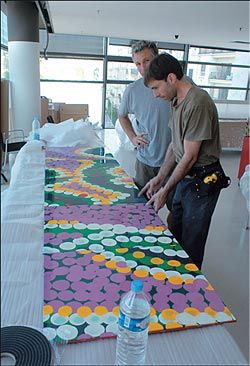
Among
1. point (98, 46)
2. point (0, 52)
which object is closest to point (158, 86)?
point (0, 52)

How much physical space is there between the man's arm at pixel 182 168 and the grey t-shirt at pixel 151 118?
56 centimetres

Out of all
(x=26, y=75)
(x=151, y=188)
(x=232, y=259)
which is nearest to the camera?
(x=151, y=188)

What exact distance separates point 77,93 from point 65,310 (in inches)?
311

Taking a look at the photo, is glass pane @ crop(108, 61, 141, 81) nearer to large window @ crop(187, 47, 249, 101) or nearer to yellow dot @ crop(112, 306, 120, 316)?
large window @ crop(187, 47, 249, 101)

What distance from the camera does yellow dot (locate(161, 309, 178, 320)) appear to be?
87 cm

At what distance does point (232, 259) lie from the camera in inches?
100

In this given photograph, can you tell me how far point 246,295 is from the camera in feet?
6.91

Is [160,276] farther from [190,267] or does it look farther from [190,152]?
[190,152]

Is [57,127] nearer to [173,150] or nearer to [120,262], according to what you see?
[173,150]

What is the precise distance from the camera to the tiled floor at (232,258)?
191cm

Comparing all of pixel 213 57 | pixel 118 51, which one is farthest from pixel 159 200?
pixel 213 57

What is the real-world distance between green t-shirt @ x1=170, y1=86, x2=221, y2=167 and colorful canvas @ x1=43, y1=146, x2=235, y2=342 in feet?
1.30

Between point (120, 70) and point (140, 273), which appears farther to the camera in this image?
point (120, 70)

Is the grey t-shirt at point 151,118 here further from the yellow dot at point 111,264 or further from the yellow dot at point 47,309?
the yellow dot at point 47,309
